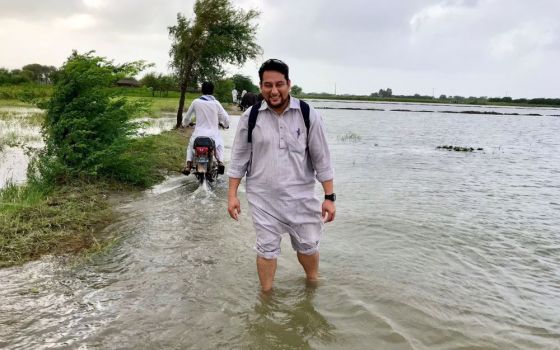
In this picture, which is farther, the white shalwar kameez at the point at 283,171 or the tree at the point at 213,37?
the tree at the point at 213,37

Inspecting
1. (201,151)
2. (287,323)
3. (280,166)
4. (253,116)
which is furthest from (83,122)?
(287,323)

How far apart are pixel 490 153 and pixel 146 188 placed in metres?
18.0

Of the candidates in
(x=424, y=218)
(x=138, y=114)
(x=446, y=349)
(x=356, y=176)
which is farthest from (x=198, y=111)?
(x=446, y=349)

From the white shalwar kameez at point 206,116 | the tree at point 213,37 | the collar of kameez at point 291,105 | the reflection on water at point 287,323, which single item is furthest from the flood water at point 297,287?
the tree at point 213,37

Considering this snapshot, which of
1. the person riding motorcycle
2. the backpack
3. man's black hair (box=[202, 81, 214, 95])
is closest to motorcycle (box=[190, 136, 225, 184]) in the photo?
the person riding motorcycle

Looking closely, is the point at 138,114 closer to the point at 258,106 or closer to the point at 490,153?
the point at 258,106

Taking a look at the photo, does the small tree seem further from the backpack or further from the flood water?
the backpack

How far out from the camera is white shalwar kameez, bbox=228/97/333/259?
4152mm

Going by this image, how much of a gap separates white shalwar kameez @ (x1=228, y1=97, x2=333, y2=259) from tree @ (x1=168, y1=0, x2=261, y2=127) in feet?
58.8

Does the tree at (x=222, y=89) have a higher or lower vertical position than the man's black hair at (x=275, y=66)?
higher

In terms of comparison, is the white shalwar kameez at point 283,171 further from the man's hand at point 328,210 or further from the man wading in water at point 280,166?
the man's hand at point 328,210

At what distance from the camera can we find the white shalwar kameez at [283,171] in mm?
4152

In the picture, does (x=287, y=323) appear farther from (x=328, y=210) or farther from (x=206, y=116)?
(x=206, y=116)

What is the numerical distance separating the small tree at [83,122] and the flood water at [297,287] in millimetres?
1120
